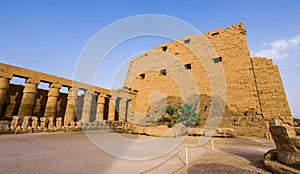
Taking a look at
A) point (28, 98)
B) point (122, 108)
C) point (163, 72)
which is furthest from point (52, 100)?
point (163, 72)

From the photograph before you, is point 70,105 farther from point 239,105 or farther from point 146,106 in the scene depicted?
point 239,105

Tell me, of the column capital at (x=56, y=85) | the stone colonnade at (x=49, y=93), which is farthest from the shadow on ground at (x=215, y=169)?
the column capital at (x=56, y=85)

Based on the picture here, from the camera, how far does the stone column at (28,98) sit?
941 cm

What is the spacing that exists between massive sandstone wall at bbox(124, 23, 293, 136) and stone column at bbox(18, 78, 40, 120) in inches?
426

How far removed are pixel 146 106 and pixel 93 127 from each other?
789 centimetres

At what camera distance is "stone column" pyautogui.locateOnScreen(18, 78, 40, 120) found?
30.9ft

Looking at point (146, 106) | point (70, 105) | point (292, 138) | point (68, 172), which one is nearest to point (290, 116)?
point (292, 138)

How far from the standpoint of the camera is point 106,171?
9.05ft

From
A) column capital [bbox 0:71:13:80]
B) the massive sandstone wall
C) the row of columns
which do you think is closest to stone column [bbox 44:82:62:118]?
the row of columns

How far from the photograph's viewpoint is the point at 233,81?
45.8ft

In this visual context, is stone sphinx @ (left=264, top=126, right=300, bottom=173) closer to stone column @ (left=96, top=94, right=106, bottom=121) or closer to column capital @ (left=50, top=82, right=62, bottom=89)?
column capital @ (left=50, top=82, right=62, bottom=89)

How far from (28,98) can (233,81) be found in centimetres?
1681

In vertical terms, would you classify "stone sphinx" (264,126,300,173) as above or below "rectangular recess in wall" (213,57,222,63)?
below

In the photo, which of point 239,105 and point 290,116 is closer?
point 290,116
